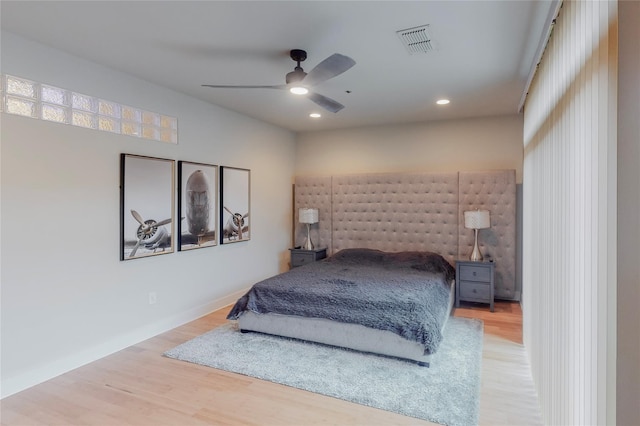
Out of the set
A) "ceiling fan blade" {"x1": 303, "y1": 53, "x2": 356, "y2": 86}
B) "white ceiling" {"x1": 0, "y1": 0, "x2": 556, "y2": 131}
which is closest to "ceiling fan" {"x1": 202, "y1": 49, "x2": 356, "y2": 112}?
"ceiling fan blade" {"x1": 303, "y1": 53, "x2": 356, "y2": 86}

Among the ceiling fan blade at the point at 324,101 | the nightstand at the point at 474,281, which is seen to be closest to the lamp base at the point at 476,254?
the nightstand at the point at 474,281

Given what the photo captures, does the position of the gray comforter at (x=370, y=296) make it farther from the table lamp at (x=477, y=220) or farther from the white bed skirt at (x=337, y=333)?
the table lamp at (x=477, y=220)

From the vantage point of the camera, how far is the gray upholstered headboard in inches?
189

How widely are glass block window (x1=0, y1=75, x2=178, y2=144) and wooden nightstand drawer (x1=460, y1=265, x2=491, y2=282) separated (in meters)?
3.85

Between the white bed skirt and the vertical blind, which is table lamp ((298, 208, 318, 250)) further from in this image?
the vertical blind

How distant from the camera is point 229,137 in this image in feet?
15.7

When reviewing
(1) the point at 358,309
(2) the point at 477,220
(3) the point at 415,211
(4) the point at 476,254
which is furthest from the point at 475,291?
(1) the point at 358,309

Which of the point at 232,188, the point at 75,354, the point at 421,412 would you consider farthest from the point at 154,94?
the point at 421,412

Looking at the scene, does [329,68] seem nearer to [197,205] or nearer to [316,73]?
[316,73]

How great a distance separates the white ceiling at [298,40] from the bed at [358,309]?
2.03 meters

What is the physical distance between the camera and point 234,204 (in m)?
4.88

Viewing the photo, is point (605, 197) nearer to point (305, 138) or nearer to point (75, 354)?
point (75, 354)

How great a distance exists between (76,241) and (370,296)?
2592 millimetres

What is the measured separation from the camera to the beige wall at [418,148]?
16.3 ft
